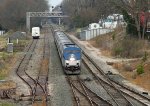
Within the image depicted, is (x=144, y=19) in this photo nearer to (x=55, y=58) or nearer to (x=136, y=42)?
(x=136, y=42)

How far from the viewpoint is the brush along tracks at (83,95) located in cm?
2295

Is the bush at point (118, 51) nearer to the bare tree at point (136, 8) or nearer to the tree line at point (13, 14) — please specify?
the bare tree at point (136, 8)

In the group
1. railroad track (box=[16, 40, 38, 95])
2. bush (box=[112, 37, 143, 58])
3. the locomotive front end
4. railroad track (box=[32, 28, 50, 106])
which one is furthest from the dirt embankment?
railroad track (box=[16, 40, 38, 95])

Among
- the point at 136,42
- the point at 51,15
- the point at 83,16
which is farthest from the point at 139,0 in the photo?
the point at 51,15

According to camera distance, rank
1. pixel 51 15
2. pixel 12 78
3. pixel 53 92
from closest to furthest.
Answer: pixel 53 92, pixel 12 78, pixel 51 15

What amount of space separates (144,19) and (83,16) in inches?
2281

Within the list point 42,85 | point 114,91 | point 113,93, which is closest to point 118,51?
A: point 42,85

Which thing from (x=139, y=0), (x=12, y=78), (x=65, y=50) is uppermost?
(x=139, y=0)

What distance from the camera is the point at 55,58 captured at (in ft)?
154

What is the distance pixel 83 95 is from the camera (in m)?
25.5

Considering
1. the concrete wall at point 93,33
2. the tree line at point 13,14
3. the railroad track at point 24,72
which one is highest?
the tree line at point 13,14

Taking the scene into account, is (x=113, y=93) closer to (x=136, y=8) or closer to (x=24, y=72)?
(x=24, y=72)

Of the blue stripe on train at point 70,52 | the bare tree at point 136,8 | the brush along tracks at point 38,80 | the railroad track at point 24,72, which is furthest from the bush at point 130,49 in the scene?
the blue stripe on train at point 70,52

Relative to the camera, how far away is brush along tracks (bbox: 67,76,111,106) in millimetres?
22953
